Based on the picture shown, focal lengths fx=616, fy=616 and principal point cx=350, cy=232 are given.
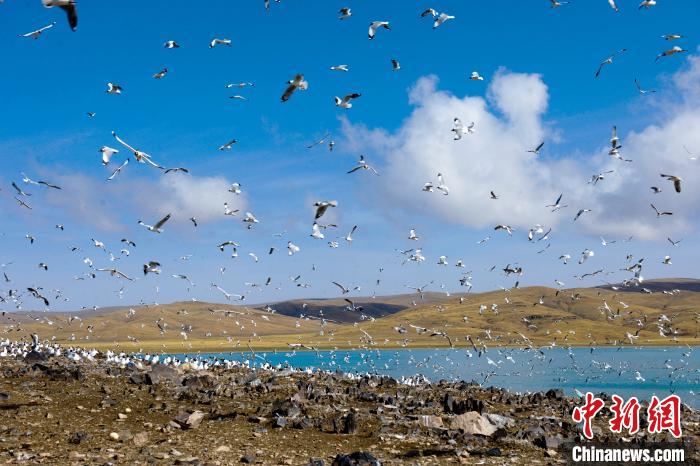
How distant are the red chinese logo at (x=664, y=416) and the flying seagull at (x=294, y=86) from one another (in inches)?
500

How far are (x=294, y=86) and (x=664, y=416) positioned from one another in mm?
14530

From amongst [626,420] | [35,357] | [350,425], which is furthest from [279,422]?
[35,357]

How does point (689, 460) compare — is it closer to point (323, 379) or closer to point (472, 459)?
point (472, 459)

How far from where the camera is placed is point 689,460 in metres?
14.1

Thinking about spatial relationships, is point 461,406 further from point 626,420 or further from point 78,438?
point 78,438

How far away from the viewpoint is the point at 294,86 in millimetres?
15930

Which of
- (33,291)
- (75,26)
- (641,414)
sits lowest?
(641,414)

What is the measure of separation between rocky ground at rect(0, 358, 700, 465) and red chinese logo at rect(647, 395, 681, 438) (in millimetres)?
458

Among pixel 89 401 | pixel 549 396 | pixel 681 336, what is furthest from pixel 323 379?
pixel 681 336

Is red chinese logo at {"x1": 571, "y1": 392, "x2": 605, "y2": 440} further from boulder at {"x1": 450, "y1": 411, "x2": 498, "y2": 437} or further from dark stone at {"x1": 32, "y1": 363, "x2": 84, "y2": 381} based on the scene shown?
dark stone at {"x1": 32, "y1": 363, "x2": 84, "y2": 381}

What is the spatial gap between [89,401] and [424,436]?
9.98 metres

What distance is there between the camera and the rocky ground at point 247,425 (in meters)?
13.1

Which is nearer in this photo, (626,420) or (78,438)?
(78,438)

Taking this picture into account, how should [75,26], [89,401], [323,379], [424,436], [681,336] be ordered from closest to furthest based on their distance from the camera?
[75,26]
[424,436]
[89,401]
[323,379]
[681,336]
